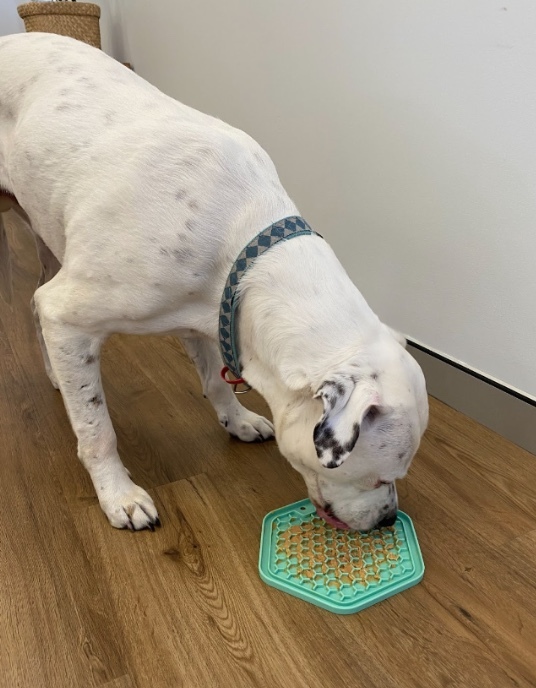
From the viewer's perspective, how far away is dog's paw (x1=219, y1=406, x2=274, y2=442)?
Result: 200cm

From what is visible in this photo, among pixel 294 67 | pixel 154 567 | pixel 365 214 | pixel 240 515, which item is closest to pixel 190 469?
pixel 240 515

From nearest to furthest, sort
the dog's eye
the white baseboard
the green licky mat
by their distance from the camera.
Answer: the dog's eye → the green licky mat → the white baseboard

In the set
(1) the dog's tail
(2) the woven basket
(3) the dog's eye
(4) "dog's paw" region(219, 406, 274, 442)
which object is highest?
(2) the woven basket

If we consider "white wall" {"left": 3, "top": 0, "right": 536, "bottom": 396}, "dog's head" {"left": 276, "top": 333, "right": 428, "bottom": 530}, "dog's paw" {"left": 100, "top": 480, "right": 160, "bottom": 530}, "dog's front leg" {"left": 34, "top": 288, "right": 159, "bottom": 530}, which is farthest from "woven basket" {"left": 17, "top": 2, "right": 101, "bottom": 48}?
"dog's head" {"left": 276, "top": 333, "right": 428, "bottom": 530}

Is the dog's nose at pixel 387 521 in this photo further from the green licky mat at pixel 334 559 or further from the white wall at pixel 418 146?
the white wall at pixel 418 146

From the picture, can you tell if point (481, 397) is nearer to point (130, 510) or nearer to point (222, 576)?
point (222, 576)

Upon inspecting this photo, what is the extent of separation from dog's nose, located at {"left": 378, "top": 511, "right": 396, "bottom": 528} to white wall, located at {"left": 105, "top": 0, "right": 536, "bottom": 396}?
760mm

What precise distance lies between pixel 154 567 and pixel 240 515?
0.29 metres

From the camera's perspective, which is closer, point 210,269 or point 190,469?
point 210,269

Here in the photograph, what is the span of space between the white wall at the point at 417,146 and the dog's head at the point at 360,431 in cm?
80

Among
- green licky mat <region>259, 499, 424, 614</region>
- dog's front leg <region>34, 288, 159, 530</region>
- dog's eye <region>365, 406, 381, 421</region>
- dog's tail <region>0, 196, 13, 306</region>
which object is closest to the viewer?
dog's eye <region>365, 406, 381, 421</region>

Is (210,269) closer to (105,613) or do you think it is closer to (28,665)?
(105,613)

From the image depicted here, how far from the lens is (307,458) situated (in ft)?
4.35

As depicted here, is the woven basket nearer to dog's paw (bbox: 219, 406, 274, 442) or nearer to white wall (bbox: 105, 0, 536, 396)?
white wall (bbox: 105, 0, 536, 396)
